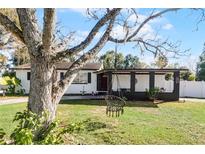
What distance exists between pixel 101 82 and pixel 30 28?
1772 centimetres

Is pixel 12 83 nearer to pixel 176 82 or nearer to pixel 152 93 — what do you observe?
pixel 152 93

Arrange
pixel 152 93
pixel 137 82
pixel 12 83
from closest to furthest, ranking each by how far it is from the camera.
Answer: pixel 152 93
pixel 137 82
pixel 12 83

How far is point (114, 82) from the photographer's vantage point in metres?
20.5

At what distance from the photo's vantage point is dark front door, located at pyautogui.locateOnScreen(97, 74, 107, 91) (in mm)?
21906

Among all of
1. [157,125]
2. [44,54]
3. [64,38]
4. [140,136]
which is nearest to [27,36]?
[44,54]

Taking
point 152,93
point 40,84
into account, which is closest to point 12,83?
point 152,93

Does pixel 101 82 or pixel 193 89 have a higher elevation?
pixel 101 82

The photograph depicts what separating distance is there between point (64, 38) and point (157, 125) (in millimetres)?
4046

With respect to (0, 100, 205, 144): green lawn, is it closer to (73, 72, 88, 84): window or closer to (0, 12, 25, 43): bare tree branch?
(0, 12, 25, 43): bare tree branch

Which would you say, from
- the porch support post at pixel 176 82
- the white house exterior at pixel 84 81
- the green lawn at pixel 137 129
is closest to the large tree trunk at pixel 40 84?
the green lawn at pixel 137 129

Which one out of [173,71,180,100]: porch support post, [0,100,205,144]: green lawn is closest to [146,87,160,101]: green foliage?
[173,71,180,100]: porch support post

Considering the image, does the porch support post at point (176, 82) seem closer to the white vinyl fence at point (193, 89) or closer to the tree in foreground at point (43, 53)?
the white vinyl fence at point (193, 89)

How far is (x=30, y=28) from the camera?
4.66 m
